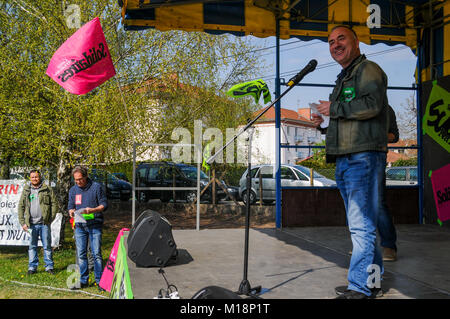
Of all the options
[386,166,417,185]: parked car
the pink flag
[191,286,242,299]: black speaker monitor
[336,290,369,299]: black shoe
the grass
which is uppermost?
the pink flag

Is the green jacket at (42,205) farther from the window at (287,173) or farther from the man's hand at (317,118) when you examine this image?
the man's hand at (317,118)

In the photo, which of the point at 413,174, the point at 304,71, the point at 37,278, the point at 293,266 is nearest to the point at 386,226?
the point at 293,266

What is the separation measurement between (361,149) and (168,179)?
13532 mm

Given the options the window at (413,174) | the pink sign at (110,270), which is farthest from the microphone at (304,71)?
the window at (413,174)

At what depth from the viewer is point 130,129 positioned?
935 cm

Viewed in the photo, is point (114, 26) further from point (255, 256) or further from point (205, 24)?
point (255, 256)

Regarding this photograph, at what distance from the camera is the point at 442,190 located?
7.53m

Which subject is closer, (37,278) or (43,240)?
(43,240)

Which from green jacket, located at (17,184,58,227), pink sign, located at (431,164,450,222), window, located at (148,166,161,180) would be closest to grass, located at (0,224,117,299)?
green jacket, located at (17,184,58,227)

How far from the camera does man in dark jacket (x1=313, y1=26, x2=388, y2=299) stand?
121 inches

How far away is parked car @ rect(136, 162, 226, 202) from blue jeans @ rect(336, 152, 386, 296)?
12223 millimetres

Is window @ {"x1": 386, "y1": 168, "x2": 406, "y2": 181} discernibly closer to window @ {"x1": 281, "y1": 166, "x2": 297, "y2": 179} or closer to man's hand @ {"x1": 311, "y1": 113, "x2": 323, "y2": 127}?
window @ {"x1": 281, "y1": 166, "x2": 297, "y2": 179}

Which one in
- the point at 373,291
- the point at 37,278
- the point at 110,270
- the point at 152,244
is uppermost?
the point at 152,244

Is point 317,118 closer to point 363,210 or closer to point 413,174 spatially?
point 363,210
